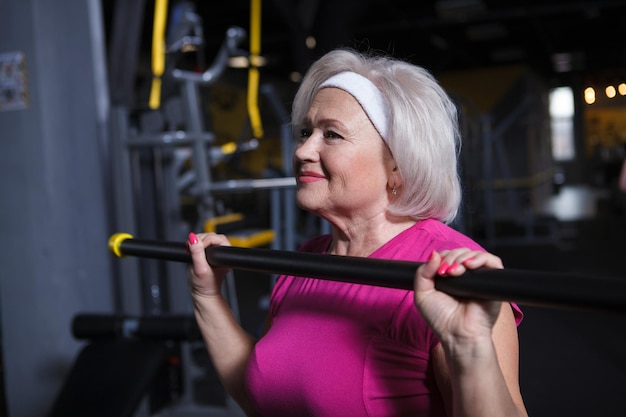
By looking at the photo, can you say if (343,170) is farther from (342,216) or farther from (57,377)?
(57,377)

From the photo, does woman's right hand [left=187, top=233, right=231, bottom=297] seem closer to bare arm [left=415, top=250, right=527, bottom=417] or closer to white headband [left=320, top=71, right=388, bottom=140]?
white headband [left=320, top=71, right=388, bottom=140]

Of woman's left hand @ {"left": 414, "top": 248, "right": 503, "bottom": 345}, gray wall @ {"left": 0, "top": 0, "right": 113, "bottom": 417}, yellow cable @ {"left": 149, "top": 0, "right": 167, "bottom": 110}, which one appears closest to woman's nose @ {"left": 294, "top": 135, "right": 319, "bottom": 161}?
woman's left hand @ {"left": 414, "top": 248, "right": 503, "bottom": 345}

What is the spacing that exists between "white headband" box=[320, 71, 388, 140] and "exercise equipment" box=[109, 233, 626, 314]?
0.29m

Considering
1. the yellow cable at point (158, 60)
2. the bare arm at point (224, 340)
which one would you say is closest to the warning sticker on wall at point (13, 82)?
the yellow cable at point (158, 60)

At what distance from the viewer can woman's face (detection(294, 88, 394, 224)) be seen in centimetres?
110

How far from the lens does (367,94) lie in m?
1.10

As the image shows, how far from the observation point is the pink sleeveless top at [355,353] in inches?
38.0

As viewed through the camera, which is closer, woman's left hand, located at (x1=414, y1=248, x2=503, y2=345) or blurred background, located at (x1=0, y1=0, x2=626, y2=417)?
woman's left hand, located at (x1=414, y1=248, x2=503, y2=345)

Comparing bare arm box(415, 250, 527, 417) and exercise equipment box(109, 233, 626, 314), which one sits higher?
exercise equipment box(109, 233, 626, 314)

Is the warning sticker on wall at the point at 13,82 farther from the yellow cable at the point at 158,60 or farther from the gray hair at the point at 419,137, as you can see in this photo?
the gray hair at the point at 419,137

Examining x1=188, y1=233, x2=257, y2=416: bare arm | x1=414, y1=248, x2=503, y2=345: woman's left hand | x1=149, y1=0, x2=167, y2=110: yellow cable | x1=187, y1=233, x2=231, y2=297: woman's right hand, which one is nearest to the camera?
x1=414, y1=248, x2=503, y2=345: woman's left hand

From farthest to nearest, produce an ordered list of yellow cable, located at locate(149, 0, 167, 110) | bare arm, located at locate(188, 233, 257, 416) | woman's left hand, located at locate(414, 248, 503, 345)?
yellow cable, located at locate(149, 0, 167, 110) < bare arm, located at locate(188, 233, 257, 416) < woman's left hand, located at locate(414, 248, 503, 345)

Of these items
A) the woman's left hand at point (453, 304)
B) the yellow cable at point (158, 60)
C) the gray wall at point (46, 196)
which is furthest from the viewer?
the yellow cable at point (158, 60)

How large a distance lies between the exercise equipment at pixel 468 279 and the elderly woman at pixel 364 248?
112mm
